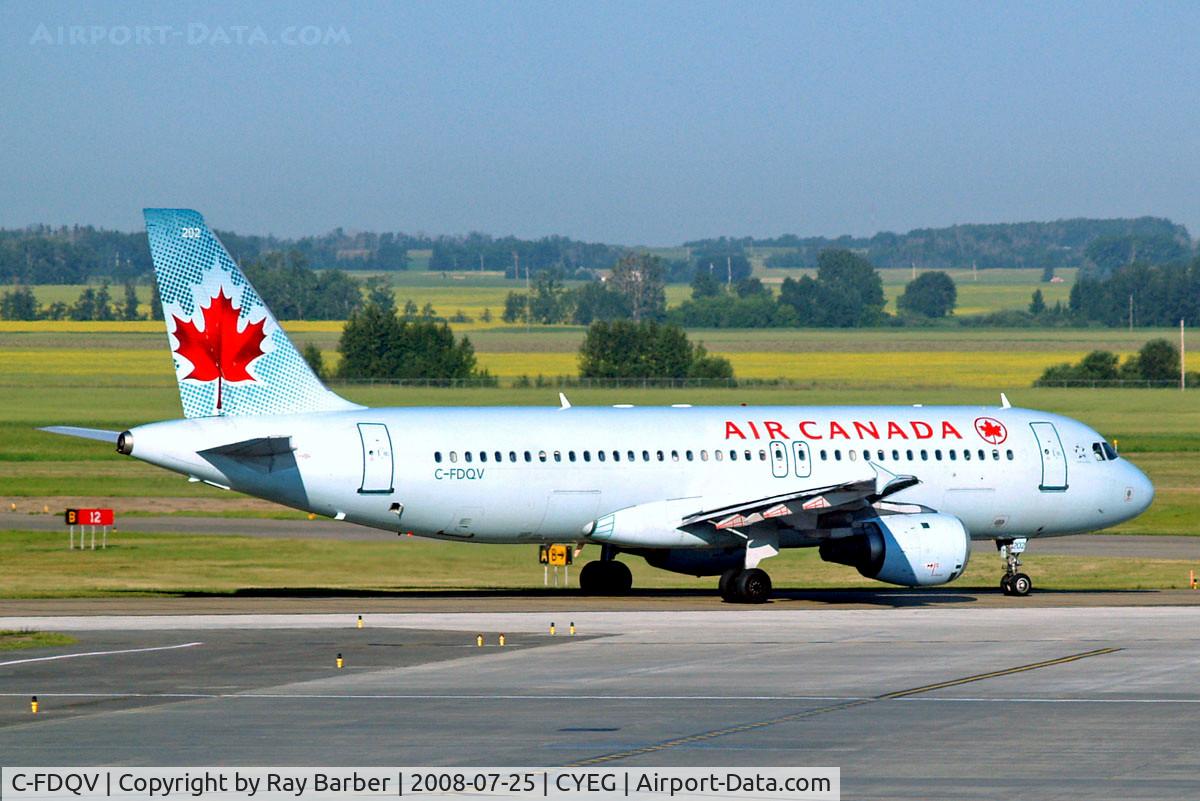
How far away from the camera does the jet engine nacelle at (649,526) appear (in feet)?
145

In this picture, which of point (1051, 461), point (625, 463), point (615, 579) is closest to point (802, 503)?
point (625, 463)

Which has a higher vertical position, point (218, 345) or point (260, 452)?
point (218, 345)

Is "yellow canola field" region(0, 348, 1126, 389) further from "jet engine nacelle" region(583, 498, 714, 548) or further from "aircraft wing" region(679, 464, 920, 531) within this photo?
"aircraft wing" region(679, 464, 920, 531)

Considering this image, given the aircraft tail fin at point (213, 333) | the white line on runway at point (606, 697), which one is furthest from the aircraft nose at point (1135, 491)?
the white line on runway at point (606, 697)

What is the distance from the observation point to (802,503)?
1678 inches

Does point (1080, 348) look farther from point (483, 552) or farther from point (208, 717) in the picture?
point (208, 717)

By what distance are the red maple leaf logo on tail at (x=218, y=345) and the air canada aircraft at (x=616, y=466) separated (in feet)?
0.14

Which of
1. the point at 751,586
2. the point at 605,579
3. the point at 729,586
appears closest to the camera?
the point at 751,586

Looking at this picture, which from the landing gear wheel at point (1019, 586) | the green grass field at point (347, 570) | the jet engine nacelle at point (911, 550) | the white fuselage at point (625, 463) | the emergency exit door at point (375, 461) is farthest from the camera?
the green grass field at point (347, 570)

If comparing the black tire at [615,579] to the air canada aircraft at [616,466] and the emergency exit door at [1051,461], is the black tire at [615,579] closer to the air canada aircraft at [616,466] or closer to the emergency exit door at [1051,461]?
the air canada aircraft at [616,466]

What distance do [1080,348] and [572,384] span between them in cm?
6415

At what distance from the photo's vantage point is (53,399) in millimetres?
131250

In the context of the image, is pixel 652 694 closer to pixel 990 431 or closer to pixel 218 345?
pixel 218 345

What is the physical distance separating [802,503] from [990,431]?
21.9 feet
